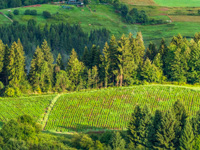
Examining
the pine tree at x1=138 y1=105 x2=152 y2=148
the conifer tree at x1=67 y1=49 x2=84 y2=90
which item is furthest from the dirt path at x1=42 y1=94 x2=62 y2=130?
the pine tree at x1=138 y1=105 x2=152 y2=148

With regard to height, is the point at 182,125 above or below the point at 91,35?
above

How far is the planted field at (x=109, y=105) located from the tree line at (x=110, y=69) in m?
6.13

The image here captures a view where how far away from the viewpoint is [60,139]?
84938 mm

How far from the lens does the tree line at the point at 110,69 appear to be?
118875 millimetres

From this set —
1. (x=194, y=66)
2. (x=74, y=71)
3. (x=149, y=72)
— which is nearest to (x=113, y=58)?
(x=149, y=72)

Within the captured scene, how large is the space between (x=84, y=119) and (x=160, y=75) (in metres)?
28.9

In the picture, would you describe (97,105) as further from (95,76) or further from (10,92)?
(10,92)

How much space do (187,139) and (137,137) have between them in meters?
9.19

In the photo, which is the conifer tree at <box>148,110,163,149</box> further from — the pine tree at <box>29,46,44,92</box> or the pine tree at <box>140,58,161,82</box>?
the pine tree at <box>29,46,44,92</box>

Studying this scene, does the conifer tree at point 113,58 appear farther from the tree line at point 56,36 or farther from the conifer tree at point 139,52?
the tree line at point 56,36

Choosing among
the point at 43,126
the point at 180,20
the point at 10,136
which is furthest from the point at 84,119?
the point at 180,20

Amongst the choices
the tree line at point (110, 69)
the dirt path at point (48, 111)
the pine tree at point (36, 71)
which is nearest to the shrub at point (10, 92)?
the tree line at point (110, 69)

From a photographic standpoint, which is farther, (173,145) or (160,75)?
(160,75)

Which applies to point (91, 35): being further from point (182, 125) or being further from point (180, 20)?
point (182, 125)
